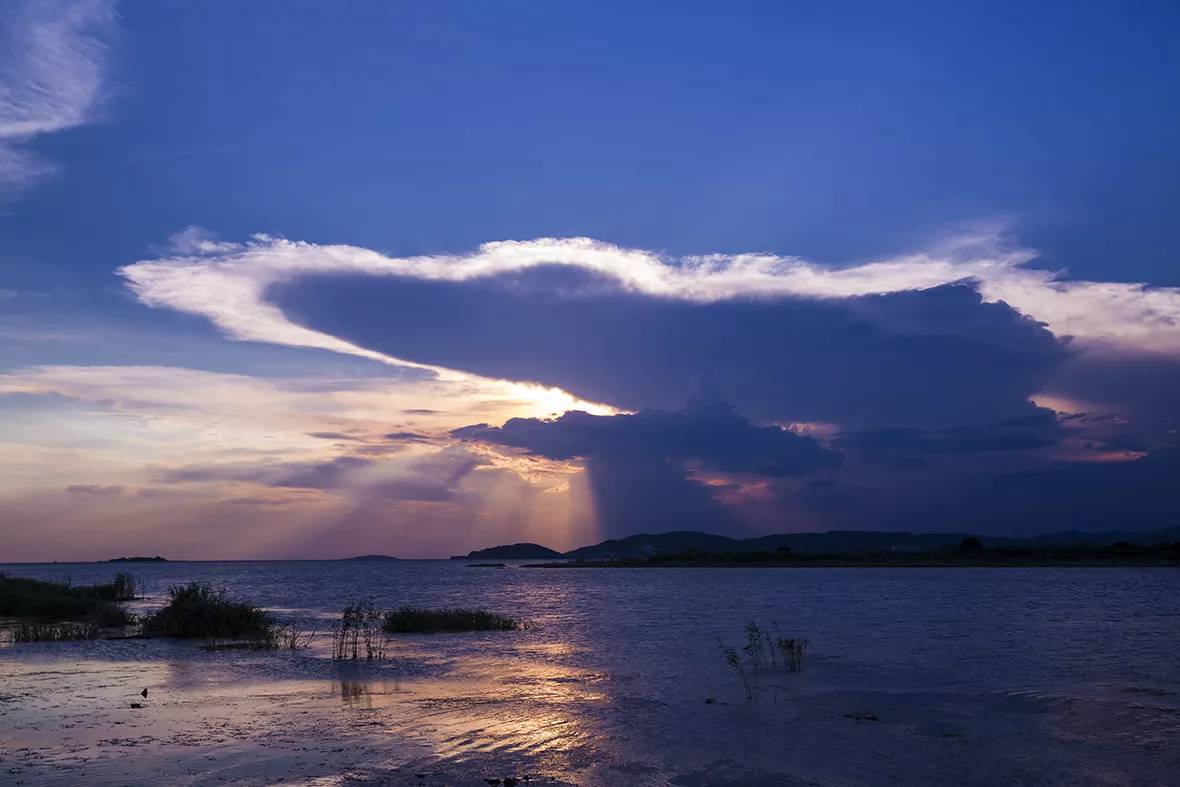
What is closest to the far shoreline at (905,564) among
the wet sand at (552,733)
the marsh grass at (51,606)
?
the wet sand at (552,733)

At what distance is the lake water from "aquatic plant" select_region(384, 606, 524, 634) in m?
3.39

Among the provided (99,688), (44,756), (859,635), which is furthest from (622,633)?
(44,756)

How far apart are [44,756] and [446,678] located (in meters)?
12.4

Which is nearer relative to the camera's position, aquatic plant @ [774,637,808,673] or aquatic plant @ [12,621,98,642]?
aquatic plant @ [774,637,808,673]

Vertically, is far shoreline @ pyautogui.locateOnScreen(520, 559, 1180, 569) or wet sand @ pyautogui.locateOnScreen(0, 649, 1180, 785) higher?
wet sand @ pyautogui.locateOnScreen(0, 649, 1180, 785)

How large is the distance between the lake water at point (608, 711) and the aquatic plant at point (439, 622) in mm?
3393

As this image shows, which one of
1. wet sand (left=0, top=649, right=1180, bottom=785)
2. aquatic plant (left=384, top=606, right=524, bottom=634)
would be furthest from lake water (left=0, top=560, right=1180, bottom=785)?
aquatic plant (left=384, top=606, right=524, bottom=634)

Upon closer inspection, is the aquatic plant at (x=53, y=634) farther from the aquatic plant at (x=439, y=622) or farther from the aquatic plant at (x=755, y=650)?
the aquatic plant at (x=755, y=650)

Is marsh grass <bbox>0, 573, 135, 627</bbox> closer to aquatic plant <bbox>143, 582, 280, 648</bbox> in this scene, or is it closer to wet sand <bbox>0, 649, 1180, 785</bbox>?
aquatic plant <bbox>143, 582, 280, 648</bbox>

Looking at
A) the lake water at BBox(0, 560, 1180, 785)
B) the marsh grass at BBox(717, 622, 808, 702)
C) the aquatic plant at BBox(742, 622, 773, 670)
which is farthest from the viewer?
the aquatic plant at BBox(742, 622, 773, 670)

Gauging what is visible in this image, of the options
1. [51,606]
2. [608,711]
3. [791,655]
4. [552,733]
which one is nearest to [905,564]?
[51,606]

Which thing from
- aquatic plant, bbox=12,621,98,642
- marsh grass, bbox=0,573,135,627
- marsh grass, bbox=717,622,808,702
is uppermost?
marsh grass, bbox=0,573,135,627

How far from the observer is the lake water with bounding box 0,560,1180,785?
48.7ft

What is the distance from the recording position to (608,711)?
20516 millimetres
